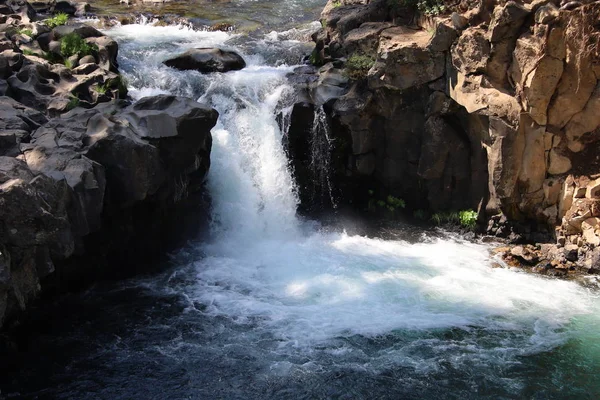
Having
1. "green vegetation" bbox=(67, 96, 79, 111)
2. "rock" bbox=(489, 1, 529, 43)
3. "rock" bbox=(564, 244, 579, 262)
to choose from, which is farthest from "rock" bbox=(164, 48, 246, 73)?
"rock" bbox=(564, 244, 579, 262)

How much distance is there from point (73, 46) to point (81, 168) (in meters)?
6.63

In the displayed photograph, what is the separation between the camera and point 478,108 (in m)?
15.3

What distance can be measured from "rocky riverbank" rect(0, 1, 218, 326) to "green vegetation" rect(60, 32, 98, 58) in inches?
1.1

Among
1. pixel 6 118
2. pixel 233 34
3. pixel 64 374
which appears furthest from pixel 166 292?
pixel 233 34

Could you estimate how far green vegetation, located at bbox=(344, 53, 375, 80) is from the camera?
17000mm

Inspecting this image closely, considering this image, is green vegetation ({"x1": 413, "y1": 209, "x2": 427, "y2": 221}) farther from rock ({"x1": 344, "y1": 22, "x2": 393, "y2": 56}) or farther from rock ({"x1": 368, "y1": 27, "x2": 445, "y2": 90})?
rock ({"x1": 344, "y1": 22, "x2": 393, "y2": 56})

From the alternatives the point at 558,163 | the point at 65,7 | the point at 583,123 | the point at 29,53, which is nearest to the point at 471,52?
the point at 583,123

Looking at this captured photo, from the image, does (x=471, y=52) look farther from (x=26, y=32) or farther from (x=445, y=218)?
(x=26, y=32)

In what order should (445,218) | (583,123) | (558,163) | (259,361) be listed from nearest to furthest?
(259,361)
(583,123)
(558,163)
(445,218)

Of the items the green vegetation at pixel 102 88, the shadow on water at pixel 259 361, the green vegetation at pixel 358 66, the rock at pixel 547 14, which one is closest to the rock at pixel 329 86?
the green vegetation at pixel 358 66

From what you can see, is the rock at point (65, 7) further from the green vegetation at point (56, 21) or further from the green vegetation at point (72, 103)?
the green vegetation at point (72, 103)

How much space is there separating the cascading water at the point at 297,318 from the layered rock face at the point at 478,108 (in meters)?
1.70

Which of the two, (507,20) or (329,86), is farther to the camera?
(329,86)

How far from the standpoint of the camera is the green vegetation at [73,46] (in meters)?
17.9
